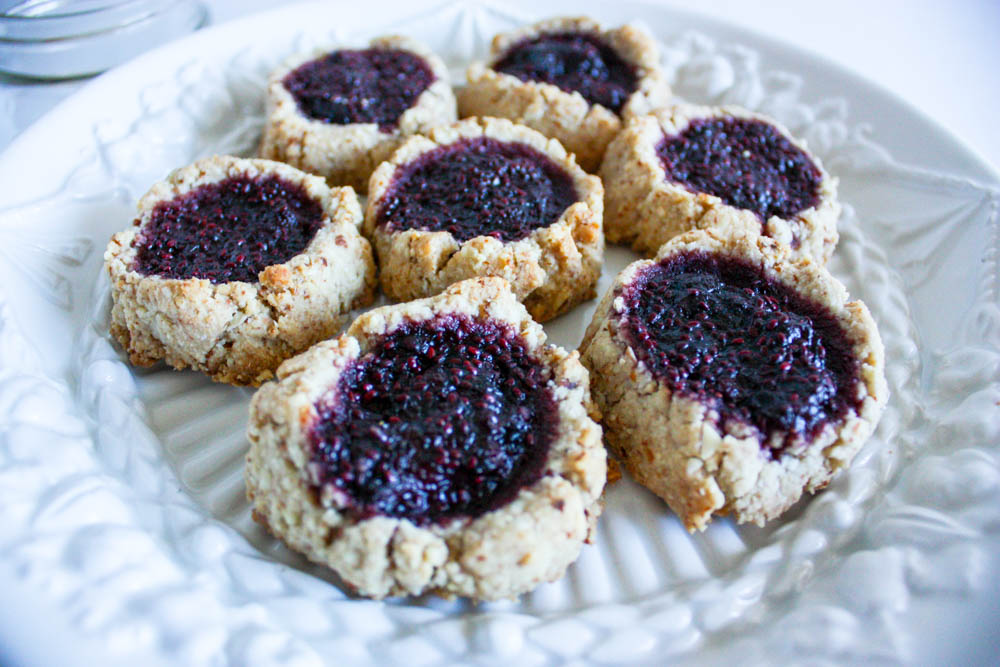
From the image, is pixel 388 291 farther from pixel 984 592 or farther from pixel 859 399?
pixel 984 592

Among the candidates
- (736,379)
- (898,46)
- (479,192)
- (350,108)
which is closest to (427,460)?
(736,379)

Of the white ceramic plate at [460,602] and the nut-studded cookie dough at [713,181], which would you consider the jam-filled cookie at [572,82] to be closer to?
the nut-studded cookie dough at [713,181]

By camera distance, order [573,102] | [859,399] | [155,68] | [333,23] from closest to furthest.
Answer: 1. [859,399]
2. [573,102]
3. [155,68]
4. [333,23]

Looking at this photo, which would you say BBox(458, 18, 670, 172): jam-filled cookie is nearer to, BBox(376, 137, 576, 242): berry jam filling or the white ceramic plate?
BBox(376, 137, 576, 242): berry jam filling

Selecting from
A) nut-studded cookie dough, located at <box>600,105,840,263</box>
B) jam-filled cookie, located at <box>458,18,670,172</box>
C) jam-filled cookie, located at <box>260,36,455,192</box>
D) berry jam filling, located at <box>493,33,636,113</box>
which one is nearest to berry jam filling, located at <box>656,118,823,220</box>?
nut-studded cookie dough, located at <box>600,105,840,263</box>

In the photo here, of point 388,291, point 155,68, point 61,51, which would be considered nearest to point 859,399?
point 388,291

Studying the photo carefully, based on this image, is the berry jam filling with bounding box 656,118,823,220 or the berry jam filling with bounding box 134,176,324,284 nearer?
the berry jam filling with bounding box 134,176,324,284
